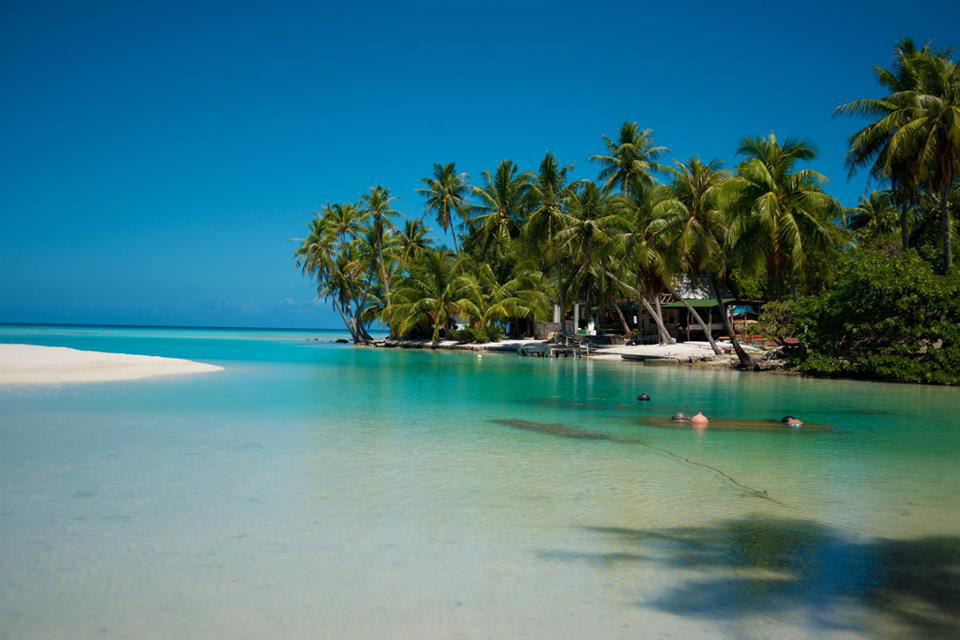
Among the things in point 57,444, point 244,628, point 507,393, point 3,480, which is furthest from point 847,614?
point 507,393

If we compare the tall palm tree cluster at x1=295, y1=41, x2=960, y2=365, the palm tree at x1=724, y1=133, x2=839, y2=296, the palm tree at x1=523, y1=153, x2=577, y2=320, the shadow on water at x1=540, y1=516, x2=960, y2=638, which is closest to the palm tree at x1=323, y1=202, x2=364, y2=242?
the tall palm tree cluster at x1=295, y1=41, x2=960, y2=365

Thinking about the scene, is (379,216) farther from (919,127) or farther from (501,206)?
(919,127)

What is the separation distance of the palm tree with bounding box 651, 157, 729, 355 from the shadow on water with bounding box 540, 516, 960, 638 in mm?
22919

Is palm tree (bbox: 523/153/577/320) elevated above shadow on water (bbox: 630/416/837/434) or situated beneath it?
elevated above

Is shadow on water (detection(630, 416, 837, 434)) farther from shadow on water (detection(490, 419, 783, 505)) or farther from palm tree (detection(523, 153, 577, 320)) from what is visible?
palm tree (detection(523, 153, 577, 320))

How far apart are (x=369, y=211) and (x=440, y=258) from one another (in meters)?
7.52

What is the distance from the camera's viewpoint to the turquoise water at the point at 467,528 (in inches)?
150

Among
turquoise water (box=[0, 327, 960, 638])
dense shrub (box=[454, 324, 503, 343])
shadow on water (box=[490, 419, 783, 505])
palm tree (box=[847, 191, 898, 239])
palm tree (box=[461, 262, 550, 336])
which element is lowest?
turquoise water (box=[0, 327, 960, 638])

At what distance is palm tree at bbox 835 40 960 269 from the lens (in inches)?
846

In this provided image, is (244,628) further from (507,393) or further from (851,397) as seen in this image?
(851,397)

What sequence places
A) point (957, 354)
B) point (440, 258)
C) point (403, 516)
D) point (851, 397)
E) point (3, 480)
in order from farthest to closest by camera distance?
point (440, 258)
point (957, 354)
point (851, 397)
point (3, 480)
point (403, 516)

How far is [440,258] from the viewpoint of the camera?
4266 centimetres

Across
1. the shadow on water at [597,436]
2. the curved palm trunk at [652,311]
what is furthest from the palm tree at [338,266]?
the shadow on water at [597,436]

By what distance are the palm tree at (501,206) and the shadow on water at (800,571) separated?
37.4m
